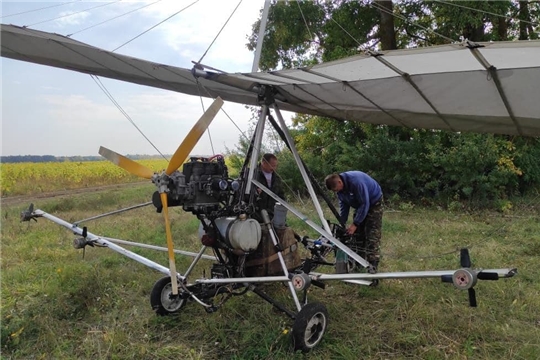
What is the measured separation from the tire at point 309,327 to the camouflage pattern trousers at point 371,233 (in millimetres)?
1684

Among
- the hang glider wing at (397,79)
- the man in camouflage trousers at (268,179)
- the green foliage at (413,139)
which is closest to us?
the hang glider wing at (397,79)

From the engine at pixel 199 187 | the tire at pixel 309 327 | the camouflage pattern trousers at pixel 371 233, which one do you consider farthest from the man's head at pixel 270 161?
the tire at pixel 309 327

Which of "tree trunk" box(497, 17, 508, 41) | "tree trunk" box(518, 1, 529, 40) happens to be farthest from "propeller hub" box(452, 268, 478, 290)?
"tree trunk" box(518, 1, 529, 40)

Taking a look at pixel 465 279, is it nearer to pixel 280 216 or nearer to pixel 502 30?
pixel 280 216

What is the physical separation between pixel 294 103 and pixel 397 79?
190 cm

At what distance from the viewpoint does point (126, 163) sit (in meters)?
3.62

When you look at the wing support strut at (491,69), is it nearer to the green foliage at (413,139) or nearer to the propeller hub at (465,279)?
the propeller hub at (465,279)

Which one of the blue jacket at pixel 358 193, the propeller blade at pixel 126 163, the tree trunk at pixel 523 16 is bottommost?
the blue jacket at pixel 358 193

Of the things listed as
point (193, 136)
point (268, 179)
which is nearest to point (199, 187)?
point (193, 136)

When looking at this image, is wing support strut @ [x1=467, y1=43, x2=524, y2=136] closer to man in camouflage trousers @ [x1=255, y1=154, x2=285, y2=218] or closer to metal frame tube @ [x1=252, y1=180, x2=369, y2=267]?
metal frame tube @ [x1=252, y1=180, x2=369, y2=267]

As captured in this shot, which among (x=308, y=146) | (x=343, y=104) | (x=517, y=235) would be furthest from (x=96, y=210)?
(x=517, y=235)

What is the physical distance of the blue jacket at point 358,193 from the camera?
16.3 ft

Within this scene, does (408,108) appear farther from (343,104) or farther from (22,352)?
(22,352)

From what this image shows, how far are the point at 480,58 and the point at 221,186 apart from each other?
7.83ft
